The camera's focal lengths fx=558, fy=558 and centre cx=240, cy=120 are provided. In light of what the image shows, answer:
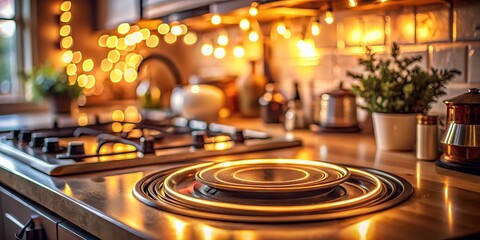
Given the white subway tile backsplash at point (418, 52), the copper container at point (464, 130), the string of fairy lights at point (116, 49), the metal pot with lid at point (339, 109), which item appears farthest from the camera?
the string of fairy lights at point (116, 49)

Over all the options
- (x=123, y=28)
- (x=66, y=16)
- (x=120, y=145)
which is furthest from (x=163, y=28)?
(x=120, y=145)

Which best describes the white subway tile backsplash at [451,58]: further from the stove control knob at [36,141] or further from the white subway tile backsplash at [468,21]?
the stove control knob at [36,141]

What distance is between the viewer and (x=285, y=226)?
0.82 m

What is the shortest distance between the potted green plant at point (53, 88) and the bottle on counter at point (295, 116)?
1.20m

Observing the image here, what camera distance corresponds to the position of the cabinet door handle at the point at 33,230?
1116 millimetres

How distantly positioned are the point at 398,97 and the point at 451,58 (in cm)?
25

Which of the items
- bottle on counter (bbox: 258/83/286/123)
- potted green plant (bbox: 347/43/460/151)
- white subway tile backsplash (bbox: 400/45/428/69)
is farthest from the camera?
bottle on counter (bbox: 258/83/286/123)

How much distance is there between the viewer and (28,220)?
1205 mm

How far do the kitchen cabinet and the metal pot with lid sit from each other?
3.31 ft

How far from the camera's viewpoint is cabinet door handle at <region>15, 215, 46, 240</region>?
112 cm

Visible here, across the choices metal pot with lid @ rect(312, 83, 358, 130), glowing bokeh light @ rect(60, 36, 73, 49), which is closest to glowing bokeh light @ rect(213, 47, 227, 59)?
metal pot with lid @ rect(312, 83, 358, 130)

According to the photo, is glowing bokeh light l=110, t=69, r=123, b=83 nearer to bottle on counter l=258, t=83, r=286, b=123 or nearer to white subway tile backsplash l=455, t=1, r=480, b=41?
bottle on counter l=258, t=83, r=286, b=123

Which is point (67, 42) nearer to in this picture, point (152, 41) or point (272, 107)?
point (152, 41)

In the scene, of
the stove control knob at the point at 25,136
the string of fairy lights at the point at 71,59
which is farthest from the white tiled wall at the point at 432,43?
the string of fairy lights at the point at 71,59
